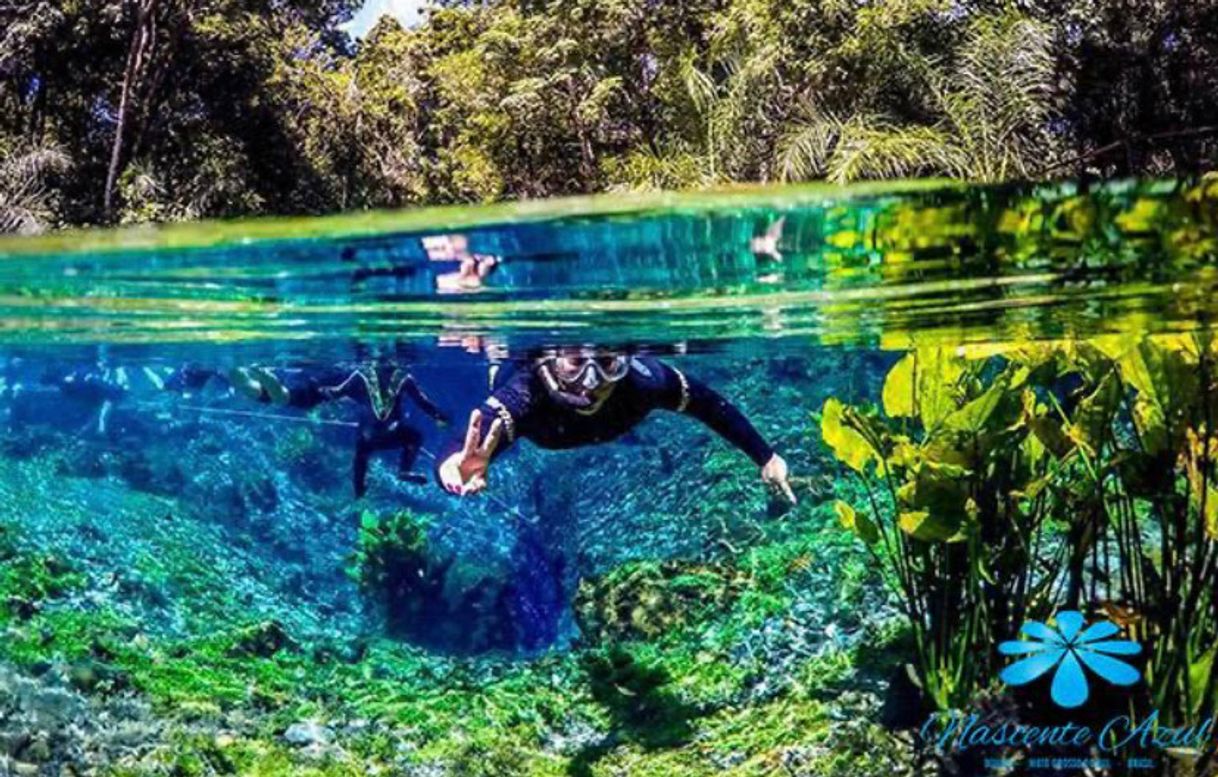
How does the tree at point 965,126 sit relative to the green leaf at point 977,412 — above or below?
above

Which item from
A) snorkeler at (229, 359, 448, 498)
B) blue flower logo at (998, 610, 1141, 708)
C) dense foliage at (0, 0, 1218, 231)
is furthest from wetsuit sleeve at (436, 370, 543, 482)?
blue flower logo at (998, 610, 1141, 708)

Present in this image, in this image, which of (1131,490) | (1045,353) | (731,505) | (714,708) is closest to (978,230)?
(1045,353)

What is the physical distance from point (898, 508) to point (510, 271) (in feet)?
9.80

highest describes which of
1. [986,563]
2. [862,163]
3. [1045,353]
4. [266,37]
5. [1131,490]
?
[266,37]

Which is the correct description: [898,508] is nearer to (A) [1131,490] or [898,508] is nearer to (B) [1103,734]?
(A) [1131,490]

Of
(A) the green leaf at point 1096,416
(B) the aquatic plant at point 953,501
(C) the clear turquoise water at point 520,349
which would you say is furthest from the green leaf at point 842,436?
(A) the green leaf at point 1096,416

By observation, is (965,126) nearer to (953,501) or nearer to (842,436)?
(842,436)

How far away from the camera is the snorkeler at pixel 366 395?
40.1 ft

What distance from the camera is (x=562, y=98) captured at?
15070 mm

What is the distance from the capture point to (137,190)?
18.1 metres

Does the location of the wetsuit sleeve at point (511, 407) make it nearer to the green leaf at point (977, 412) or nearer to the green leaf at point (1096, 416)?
the green leaf at point (977, 412)

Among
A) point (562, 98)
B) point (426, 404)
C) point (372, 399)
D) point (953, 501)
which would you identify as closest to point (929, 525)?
point (953, 501)

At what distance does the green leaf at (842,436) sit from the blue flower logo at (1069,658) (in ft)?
4.90

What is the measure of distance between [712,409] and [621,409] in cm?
89
